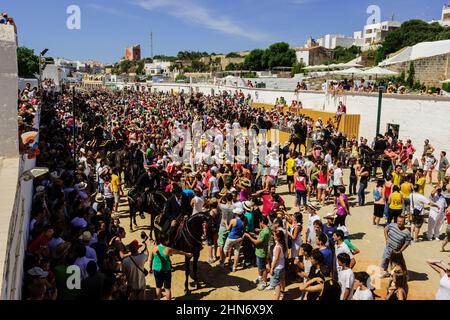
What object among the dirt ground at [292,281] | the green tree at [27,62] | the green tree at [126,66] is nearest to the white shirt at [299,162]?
the dirt ground at [292,281]

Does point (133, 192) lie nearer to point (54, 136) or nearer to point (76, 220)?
point (76, 220)

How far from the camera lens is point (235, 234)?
7777mm

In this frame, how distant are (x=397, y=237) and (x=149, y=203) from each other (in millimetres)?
5681

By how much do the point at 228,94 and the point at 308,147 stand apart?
26.8 metres

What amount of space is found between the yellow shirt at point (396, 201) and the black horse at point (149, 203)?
551cm

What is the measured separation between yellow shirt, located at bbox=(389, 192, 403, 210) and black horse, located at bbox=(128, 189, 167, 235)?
18.1ft

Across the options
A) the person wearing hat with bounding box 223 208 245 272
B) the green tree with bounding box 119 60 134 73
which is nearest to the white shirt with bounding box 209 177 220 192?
the person wearing hat with bounding box 223 208 245 272

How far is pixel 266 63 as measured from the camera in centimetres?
10100

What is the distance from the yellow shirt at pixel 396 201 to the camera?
9.24 m

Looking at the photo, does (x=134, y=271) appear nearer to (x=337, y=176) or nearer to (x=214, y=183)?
(x=214, y=183)

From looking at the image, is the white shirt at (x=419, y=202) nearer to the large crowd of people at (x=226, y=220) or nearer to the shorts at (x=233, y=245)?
the large crowd of people at (x=226, y=220)

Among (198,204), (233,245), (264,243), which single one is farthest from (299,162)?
(264,243)

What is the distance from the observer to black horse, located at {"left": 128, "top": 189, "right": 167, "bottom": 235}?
934 cm
